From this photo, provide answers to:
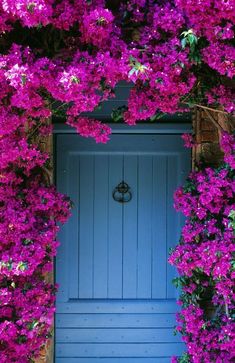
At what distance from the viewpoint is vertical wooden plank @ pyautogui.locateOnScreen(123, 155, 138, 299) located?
446 cm

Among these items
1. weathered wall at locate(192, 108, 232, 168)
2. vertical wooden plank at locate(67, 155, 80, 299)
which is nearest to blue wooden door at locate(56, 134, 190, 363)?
vertical wooden plank at locate(67, 155, 80, 299)

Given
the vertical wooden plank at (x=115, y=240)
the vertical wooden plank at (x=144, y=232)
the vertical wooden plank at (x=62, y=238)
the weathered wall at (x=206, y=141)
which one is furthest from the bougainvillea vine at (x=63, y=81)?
the vertical wooden plank at (x=144, y=232)

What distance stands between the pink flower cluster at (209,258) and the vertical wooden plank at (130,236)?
2.37ft

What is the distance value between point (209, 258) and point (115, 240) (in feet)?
4.01

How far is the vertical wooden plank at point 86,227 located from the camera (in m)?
4.45

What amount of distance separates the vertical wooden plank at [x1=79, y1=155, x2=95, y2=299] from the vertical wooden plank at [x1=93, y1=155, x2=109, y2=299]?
31 millimetres

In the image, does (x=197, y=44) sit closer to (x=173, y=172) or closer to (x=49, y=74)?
(x=49, y=74)

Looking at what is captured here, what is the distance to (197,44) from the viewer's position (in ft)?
10.5

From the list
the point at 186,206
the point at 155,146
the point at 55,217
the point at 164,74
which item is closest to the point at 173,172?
the point at 155,146

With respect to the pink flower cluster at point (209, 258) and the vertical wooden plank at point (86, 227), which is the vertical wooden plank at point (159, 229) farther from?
the pink flower cluster at point (209, 258)

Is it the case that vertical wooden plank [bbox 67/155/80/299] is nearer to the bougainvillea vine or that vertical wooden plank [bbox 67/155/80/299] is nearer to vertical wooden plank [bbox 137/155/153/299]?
vertical wooden plank [bbox 137/155/153/299]

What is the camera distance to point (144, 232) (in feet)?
14.6

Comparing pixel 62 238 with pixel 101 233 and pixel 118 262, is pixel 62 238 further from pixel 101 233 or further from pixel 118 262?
pixel 118 262

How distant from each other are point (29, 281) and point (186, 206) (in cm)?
109
